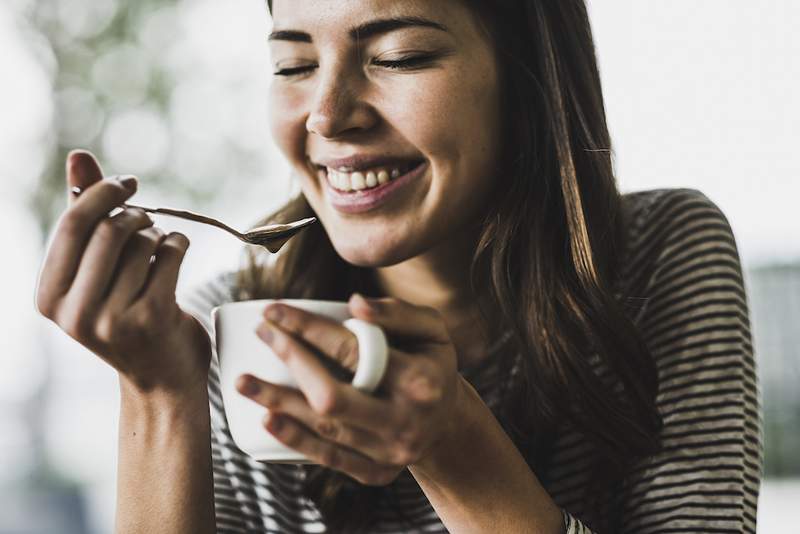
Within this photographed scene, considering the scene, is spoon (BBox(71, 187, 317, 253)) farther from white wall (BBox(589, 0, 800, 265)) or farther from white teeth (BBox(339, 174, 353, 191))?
white wall (BBox(589, 0, 800, 265))

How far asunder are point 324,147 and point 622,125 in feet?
5.91

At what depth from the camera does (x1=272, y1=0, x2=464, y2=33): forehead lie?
1045 mm

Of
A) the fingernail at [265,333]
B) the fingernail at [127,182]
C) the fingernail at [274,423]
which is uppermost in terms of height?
the fingernail at [127,182]

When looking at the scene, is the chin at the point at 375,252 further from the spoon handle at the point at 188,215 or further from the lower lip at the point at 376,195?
the spoon handle at the point at 188,215

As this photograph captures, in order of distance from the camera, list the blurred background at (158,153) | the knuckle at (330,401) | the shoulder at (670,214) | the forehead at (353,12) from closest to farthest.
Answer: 1. the knuckle at (330,401)
2. the forehead at (353,12)
3. the shoulder at (670,214)
4. the blurred background at (158,153)

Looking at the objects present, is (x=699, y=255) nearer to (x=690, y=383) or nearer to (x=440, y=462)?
(x=690, y=383)

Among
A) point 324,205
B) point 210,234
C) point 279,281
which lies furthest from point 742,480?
point 210,234

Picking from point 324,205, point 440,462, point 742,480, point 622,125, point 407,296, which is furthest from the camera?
point 622,125

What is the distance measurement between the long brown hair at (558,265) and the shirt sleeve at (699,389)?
0.04 metres

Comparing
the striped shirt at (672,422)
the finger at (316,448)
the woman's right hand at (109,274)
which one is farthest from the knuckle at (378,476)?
the striped shirt at (672,422)

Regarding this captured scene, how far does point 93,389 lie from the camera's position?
167 inches

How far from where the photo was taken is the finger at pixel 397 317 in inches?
23.9

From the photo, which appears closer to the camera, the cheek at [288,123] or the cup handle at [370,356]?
the cup handle at [370,356]

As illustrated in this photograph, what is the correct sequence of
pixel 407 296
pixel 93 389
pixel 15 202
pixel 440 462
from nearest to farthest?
pixel 440 462 → pixel 407 296 → pixel 15 202 → pixel 93 389
